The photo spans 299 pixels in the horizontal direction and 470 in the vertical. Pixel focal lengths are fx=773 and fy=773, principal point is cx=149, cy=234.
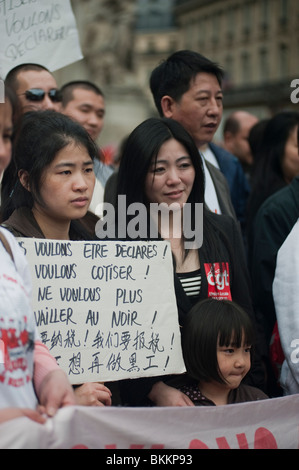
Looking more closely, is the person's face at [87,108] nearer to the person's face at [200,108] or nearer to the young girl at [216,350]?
the person's face at [200,108]

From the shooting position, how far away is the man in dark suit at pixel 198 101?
460cm

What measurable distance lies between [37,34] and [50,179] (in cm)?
179

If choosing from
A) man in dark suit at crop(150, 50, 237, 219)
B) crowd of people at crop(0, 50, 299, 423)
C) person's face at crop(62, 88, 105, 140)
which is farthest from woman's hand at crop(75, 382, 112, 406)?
person's face at crop(62, 88, 105, 140)

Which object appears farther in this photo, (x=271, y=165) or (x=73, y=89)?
(x=73, y=89)

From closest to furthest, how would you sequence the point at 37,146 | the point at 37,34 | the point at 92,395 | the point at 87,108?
the point at 92,395
the point at 37,146
the point at 37,34
the point at 87,108

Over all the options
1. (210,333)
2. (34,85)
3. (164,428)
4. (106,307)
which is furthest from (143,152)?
(34,85)

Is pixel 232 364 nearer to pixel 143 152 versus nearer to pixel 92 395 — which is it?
pixel 92 395

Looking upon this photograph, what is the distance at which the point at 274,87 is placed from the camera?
45.4 m

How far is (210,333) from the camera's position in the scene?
11.0 ft

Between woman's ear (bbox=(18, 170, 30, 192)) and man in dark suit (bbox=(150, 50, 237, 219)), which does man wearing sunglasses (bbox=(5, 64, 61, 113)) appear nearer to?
man in dark suit (bbox=(150, 50, 237, 219))

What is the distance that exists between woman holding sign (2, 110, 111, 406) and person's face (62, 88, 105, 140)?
88.8 inches

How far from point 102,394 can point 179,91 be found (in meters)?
2.16

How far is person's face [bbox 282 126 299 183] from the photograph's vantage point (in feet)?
17.9

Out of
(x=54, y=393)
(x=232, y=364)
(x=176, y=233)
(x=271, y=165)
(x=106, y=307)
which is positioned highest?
(x=271, y=165)
